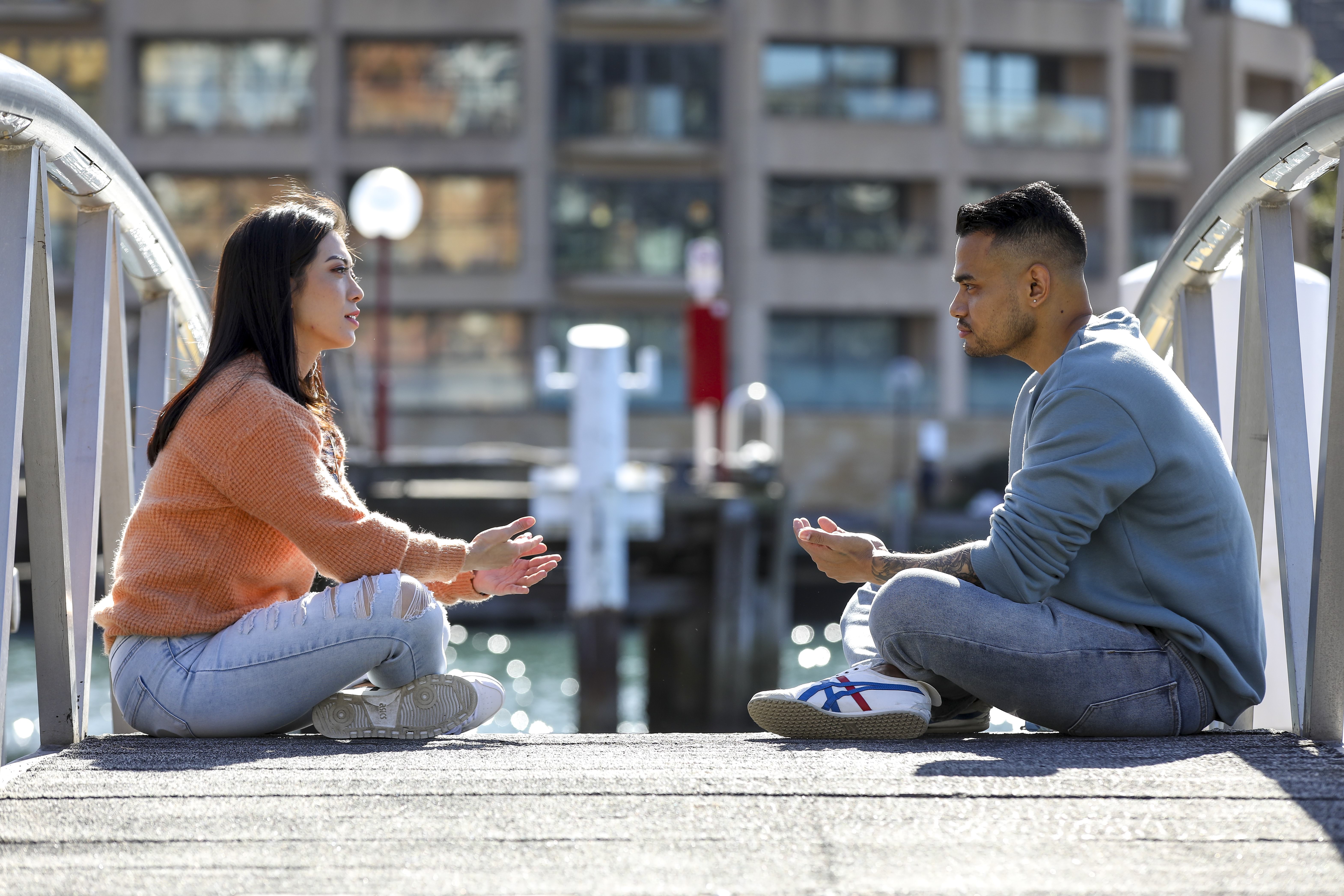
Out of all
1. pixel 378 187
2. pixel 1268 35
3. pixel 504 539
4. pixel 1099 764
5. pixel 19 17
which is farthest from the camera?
pixel 1268 35

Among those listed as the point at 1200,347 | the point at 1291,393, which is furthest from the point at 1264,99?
the point at 1291,393

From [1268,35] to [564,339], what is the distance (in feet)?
52.1

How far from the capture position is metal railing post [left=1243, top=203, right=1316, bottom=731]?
327cm

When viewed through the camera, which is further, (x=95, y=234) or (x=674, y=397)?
(x=674, y=397)

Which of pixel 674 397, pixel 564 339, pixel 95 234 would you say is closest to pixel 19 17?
pixel 564 339

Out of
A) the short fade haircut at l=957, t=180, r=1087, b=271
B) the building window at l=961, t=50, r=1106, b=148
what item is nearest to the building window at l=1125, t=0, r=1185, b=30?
the building window at l=961, t=50, r=1106, b=148

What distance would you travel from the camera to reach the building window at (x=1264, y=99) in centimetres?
3102

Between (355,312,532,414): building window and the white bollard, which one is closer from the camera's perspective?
the white bollard

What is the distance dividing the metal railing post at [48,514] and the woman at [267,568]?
0.11m

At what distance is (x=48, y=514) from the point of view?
125 inches

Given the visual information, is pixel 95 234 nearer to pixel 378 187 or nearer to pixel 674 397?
pixel 378 187

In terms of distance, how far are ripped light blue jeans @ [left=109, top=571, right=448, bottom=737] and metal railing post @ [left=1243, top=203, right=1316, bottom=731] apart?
1.85 metres

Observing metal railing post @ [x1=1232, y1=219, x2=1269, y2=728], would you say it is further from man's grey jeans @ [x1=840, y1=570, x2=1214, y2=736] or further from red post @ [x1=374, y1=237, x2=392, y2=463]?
red post @ [x1=374, y1=237, x2=392, y2=463]

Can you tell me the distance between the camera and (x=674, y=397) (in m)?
28.7
